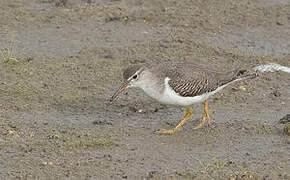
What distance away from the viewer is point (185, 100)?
8398 mm

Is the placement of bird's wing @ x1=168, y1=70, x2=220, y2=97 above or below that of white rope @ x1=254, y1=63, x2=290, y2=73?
above

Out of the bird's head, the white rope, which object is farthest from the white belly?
the white rope

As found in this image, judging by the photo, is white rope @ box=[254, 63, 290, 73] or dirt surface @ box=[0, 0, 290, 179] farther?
white rope @ box=[254, 63, 290, 73]

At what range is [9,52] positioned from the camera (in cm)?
1023

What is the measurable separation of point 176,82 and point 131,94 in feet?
5.15

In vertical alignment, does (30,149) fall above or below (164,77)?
below

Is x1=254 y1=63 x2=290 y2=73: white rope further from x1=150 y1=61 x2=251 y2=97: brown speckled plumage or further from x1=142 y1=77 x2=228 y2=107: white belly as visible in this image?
x1=142 y1=77 x2=228 y2=107: white belly

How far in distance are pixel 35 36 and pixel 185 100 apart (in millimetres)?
4172

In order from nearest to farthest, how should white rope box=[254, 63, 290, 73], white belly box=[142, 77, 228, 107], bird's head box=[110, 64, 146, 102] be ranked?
1. white belly box=[142, 77, 228, 107]
2. bird's head box=[110, 64, 146, 102]
3. white rope box=[254, 63, 290, 73]

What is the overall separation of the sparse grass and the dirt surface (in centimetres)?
4

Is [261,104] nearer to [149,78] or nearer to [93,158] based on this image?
[149,78]

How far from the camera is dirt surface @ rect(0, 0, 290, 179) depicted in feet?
24.2

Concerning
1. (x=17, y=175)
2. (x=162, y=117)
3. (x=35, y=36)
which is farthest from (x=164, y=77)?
(x=35, y=36)

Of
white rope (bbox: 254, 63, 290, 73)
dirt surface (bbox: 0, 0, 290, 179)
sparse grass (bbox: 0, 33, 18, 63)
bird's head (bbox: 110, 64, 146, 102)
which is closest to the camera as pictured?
dirt surface (bbox: 0, 0, 290, 179)
